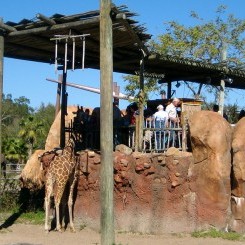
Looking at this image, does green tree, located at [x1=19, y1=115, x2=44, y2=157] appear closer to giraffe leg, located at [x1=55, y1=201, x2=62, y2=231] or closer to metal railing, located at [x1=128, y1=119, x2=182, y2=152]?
metal railing, located at [x1=128, y1=119, x2=182, y2=152]

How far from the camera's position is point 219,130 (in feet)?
37.8

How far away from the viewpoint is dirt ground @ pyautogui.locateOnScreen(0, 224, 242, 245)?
35.0 ft

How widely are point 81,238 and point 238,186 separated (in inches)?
136

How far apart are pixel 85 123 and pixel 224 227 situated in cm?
481

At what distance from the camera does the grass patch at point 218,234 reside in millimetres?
10906

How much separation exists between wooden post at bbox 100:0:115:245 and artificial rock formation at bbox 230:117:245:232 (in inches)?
134

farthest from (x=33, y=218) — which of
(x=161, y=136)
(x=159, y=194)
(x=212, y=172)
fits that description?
(x=212, y=172)

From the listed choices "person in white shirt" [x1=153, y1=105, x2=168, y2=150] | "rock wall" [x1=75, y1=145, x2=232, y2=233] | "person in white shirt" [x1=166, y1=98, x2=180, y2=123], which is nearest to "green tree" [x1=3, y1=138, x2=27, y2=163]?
"person in white shirt" [x1=166, y1=98, x2=180, y2=123]

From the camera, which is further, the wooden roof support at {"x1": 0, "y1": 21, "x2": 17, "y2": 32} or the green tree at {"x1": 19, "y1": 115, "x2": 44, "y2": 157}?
the green tree at {"x1": 19, "y1": 115, "x2": 44, "y2": 157}

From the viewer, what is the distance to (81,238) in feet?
37.2

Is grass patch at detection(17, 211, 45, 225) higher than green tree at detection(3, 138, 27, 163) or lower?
lower

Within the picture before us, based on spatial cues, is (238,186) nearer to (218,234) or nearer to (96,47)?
(218,234)

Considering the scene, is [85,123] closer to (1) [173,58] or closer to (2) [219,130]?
(1) [173,58]

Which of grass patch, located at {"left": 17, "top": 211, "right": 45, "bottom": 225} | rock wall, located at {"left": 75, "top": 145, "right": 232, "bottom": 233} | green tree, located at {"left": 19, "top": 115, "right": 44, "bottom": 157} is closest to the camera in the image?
rock wall, located at {"left": 75, "top": 145, "right": 232, "bottom": 233}
